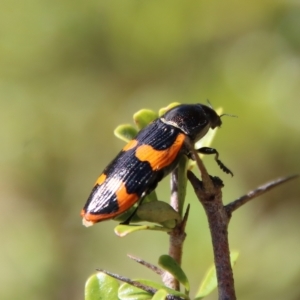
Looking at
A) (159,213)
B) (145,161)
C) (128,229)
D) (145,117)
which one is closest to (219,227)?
(159,213)

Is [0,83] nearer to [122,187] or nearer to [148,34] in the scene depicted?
[148,34]

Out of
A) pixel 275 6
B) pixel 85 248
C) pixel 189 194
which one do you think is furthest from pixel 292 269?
pixel 275 6

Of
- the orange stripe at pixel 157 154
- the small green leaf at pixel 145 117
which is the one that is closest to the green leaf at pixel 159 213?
the small green leaf at pixel 145 117

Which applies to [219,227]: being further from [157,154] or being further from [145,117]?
[157,154]

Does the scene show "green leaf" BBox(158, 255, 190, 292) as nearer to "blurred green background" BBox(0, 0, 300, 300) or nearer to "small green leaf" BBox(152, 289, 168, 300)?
"small green leaf" BBox(152, 289, 168, 300)

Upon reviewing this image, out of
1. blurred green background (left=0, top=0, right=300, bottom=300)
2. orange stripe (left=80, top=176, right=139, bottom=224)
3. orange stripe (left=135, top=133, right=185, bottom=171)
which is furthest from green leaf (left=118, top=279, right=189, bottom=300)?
blurred green background (left=0, top=0, right=300, bottom=300)
